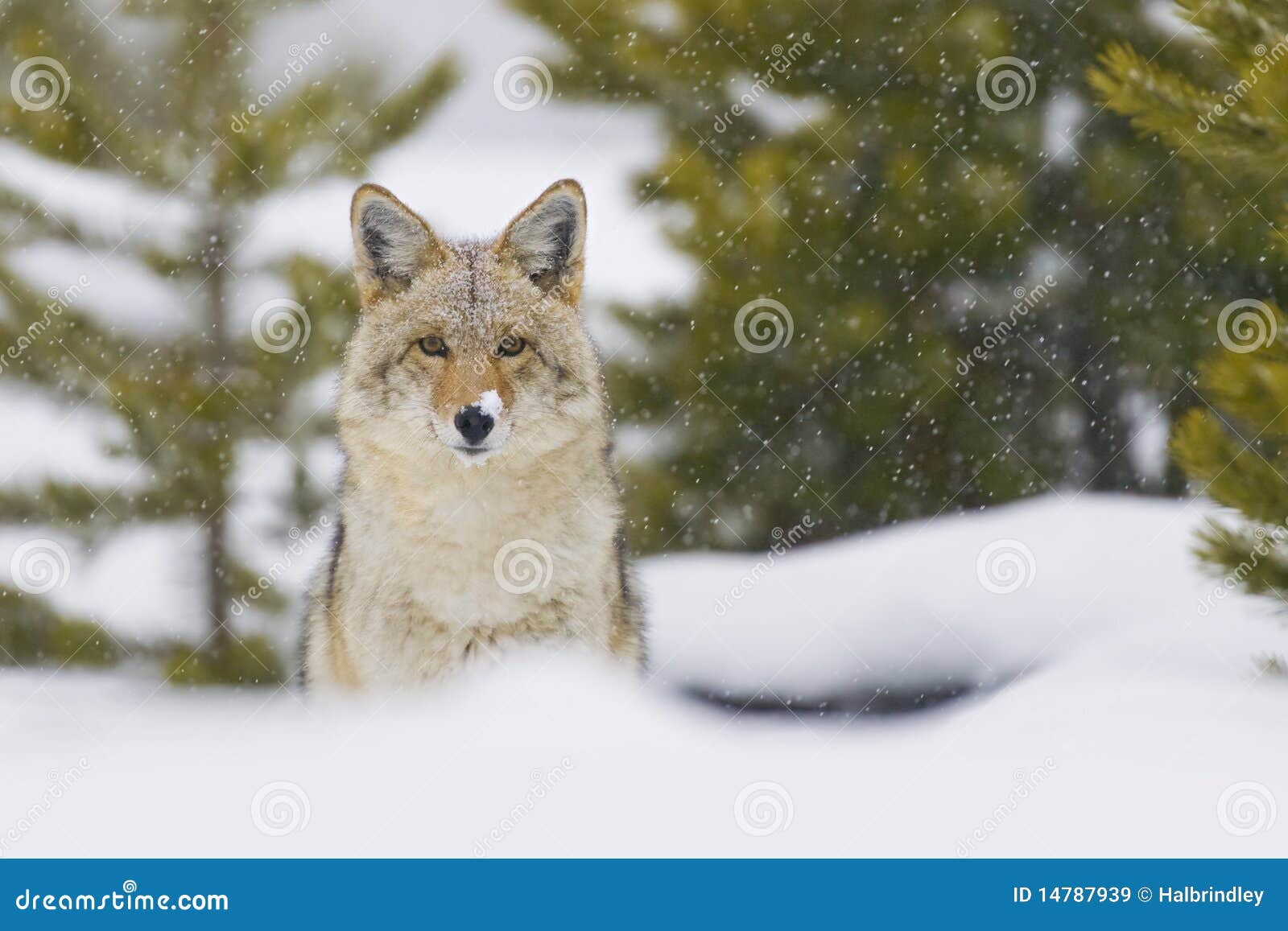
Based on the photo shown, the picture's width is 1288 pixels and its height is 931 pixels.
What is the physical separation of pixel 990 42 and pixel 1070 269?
4.90ft

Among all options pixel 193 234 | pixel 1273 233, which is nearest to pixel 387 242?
pixel 1273 233

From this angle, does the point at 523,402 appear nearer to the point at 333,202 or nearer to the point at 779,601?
the point at 779,601

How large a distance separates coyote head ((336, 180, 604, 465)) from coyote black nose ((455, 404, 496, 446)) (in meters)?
0.04

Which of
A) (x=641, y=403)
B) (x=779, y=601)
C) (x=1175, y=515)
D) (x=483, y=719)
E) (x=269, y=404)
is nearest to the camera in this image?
(x=483, y=719)

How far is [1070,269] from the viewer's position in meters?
7.68

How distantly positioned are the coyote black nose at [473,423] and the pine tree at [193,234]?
365 cm

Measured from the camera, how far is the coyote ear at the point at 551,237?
428 centimetres

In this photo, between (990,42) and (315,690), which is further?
(990,42)

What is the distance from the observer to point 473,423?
3998 mm

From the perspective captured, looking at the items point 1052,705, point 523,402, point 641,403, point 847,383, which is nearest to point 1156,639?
point 1052,705

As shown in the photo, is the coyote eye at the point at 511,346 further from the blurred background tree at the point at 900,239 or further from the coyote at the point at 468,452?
the blurred background tree at the point at 900,239

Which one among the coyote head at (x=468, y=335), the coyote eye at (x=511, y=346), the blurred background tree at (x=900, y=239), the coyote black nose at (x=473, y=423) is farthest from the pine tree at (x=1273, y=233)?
the coyote black nose at (x=473, y=423)

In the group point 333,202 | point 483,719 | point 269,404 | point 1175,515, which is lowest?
point 483,719

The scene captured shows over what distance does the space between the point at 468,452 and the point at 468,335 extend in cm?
43
